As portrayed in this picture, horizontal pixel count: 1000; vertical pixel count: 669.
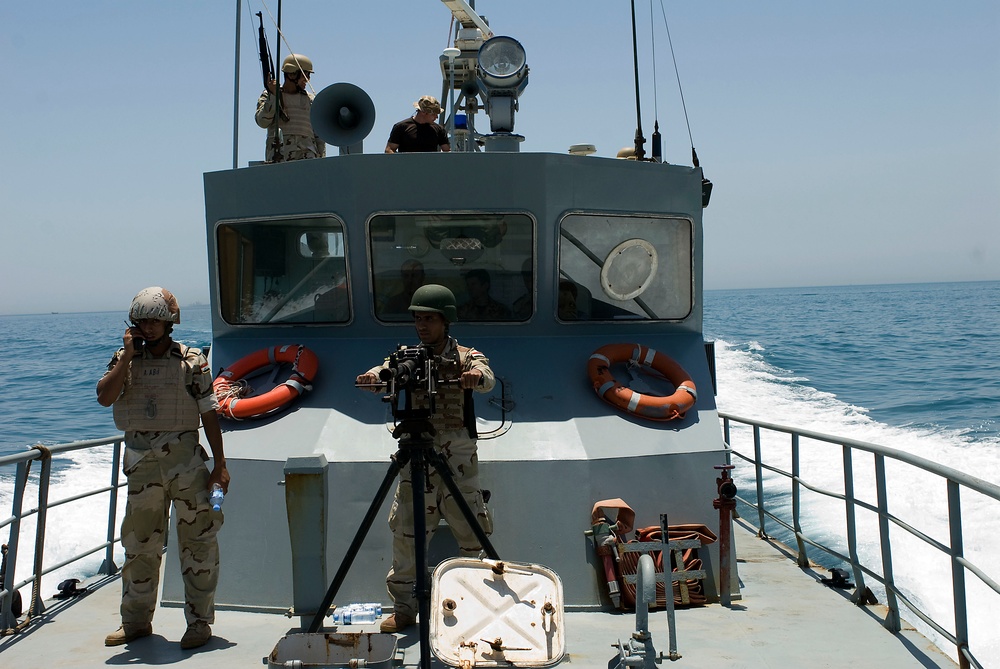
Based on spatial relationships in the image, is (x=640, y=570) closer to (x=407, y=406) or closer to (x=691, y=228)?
(x=407, y=406)

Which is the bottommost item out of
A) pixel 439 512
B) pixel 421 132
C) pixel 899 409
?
pixel 899 409

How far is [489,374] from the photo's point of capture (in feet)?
13.7

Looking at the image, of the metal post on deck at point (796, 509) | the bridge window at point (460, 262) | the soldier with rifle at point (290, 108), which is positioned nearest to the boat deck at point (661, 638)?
the metal post on deck at point (796, 509)

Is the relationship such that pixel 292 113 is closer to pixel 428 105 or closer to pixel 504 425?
pixel 428 105

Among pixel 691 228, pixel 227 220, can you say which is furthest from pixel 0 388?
pixel 691 228

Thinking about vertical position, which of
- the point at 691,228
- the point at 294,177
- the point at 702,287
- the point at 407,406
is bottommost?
the point at 407,406

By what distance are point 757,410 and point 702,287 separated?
1187 cm

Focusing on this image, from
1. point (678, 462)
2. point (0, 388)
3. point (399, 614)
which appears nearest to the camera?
point (399, 614)

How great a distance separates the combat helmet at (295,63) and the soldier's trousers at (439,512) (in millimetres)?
4091

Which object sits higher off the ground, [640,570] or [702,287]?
[702,287]

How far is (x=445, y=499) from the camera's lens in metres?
4.55

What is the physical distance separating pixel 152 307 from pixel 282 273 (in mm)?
2027

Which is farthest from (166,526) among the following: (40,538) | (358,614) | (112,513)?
(112,513)

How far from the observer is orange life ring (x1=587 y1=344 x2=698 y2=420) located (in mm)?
5480
